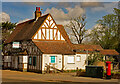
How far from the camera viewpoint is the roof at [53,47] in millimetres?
34219

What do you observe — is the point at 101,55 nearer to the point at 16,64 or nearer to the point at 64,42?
the point at 64,42

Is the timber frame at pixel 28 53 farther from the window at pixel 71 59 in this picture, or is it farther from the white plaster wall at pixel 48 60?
the window at pixel 71 59

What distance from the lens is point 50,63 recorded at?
33844mm

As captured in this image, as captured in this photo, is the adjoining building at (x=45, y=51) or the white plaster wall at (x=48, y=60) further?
the adjoining building at (x=45, y=51)

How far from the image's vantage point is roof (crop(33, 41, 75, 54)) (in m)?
34.2

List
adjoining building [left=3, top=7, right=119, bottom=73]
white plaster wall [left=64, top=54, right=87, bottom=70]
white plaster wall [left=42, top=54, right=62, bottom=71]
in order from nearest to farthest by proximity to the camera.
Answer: white plaster wall [left=42, top=54, right=62, bottom=71], adjoining building [left=3, top=7, right=119, bottom=73], white plaster wall [left=64, top=54, right=87, bottom=70]

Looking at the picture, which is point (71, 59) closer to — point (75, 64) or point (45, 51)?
point (75, 64)

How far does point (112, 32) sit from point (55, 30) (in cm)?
1936

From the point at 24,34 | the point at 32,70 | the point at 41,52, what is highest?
the point at 24,34

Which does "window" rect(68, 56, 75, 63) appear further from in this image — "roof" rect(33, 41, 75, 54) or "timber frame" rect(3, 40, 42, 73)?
"timber frame" rect(3, 40, 42, 73)

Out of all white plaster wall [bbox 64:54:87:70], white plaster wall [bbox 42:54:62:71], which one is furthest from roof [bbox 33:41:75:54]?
white plaster wall [bbox 64:54:87:70]

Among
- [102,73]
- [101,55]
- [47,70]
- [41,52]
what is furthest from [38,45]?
[102,73]

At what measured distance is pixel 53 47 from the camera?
35656 mm

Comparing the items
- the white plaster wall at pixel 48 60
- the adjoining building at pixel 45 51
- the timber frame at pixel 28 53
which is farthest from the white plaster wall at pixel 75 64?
the timber frame at pixel 28 53
